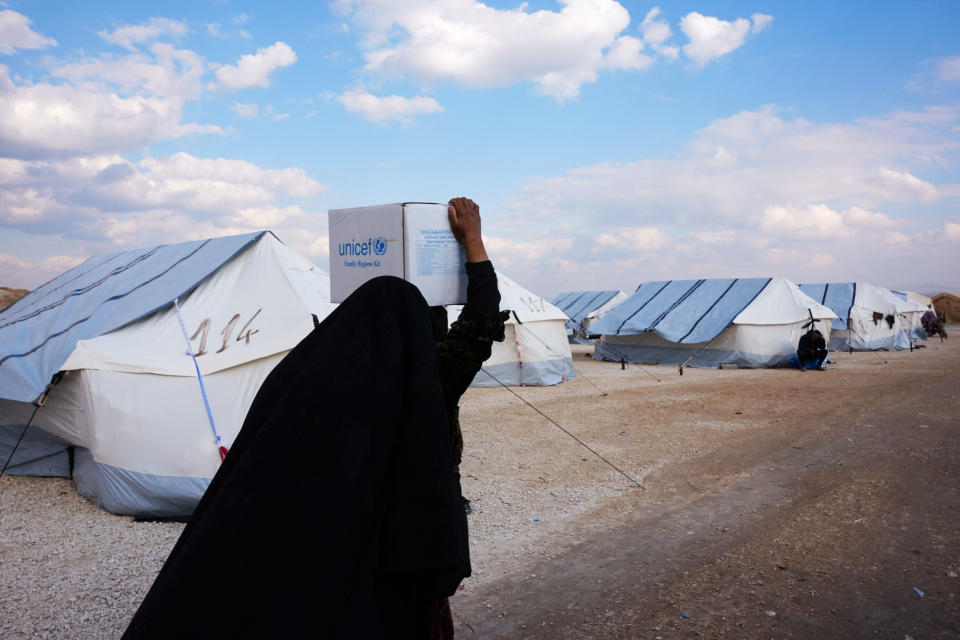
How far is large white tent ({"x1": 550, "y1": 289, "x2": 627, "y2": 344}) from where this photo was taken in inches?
1185

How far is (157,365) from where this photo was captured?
208 inches

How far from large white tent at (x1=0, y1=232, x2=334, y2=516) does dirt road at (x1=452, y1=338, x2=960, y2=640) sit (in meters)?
2.55

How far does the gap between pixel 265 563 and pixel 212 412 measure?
176 inches

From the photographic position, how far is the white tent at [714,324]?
16906 mm

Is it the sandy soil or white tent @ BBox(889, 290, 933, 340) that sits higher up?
white tent @ BBox(889, 290, 933, 340)

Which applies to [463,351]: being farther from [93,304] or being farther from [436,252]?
[93,304]

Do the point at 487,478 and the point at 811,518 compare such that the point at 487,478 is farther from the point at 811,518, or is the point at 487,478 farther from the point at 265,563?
the point at 265,563

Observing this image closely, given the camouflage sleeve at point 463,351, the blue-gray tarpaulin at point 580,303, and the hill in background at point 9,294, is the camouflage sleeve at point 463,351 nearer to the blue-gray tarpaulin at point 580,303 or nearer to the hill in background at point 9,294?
the hill in background at point 9,294

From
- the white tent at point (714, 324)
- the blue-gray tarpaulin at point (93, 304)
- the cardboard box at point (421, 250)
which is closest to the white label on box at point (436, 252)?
the cardboard box at point (421, 250)

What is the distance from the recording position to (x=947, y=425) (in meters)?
7.73

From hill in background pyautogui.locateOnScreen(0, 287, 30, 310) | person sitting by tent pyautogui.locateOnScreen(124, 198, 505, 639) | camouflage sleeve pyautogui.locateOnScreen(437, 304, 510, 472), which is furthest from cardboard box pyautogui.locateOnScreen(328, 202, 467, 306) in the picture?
hill in background pyautogui.locateOnScreen(0, 287, 30, 310)

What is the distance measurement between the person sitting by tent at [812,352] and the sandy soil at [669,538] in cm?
745

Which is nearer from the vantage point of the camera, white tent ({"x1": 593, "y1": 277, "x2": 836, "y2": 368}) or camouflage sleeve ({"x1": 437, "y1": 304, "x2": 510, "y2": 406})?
camouflage sleeve ({"x1": 437, "y1": 304, "x2": 510, "y2": 406})

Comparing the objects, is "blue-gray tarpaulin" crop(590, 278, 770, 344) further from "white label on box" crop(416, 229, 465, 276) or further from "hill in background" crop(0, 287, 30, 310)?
"hill in background" crop(0, 287, 30, 310)
